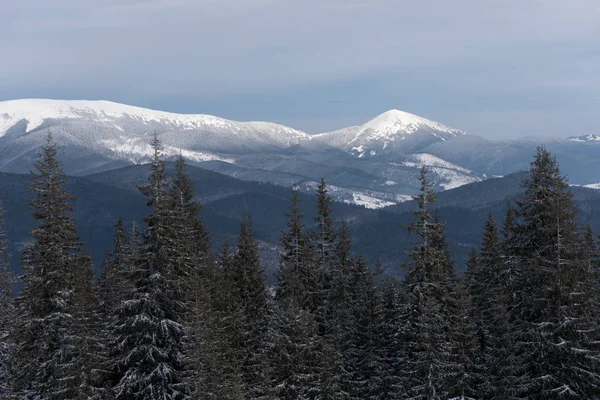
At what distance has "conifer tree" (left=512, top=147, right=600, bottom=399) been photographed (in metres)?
31.0

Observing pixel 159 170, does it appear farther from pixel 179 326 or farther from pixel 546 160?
pixel 546 160

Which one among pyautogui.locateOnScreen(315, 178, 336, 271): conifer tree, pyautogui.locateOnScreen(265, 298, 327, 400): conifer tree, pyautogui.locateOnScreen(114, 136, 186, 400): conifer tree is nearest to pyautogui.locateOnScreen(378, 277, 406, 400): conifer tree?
pyautogui.locateOnScreen(265, 298, 327, 400): conifer tree

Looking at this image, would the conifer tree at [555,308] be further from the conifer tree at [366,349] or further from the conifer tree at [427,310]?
the conifer tree at [366,349]

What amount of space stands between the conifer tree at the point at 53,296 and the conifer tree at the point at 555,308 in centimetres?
2334

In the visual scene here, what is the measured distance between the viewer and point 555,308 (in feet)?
104

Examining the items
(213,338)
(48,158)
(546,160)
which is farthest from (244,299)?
(546,160)

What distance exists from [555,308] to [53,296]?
1036 inches

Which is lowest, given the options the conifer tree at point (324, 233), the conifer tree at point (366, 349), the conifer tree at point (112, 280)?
the conifer tree at point (366, 349)

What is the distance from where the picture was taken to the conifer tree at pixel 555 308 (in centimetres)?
3103

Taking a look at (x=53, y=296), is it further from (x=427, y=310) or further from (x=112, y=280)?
(x=427, y=310)

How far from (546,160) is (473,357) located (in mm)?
12669

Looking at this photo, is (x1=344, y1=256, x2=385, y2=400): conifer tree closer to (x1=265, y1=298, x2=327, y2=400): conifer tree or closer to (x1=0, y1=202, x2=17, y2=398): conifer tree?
(x1=265, y1=298, x2=327, y2=400): conifer tree

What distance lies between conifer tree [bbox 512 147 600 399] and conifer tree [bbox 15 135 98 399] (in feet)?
76.6

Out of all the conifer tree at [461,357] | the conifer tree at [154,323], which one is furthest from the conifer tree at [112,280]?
Answer: the conifer tree at [461,357]
